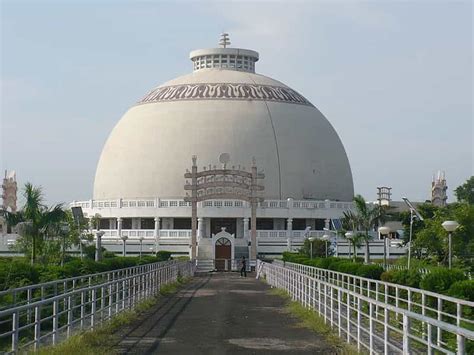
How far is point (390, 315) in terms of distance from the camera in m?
18.8

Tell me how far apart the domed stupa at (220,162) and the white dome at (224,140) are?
9 centimetres

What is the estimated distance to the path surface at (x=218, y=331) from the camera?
14.3m

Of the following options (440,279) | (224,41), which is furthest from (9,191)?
(440,279)

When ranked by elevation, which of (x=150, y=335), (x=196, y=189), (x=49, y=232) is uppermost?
(x=196, y=189)

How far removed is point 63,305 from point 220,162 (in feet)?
187

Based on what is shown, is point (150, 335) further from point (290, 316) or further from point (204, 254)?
point (204, 254)

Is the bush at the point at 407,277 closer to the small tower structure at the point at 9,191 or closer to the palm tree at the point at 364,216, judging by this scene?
the palm tree at the point at 364,216

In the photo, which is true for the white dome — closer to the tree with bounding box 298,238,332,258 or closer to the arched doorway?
the arched doorway

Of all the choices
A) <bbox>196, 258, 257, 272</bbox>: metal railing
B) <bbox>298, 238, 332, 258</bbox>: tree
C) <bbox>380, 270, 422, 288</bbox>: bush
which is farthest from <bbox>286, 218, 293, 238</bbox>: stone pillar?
<bbox>380, 270, 422, 288</bbox>: bush

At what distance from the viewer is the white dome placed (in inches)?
3105

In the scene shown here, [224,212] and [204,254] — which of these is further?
[224,212]

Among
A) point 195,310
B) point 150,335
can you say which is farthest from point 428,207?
point 150,335

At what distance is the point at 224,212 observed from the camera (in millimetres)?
72812

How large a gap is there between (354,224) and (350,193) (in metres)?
30.6
